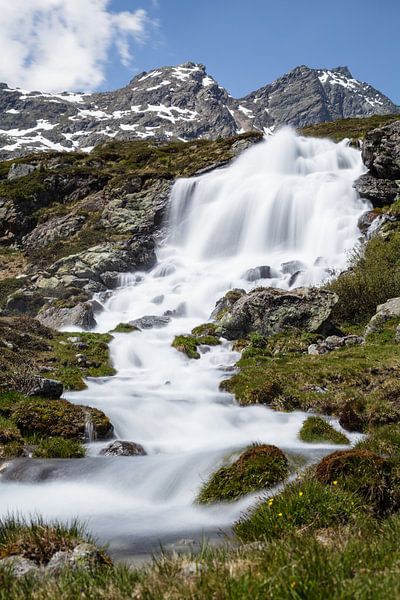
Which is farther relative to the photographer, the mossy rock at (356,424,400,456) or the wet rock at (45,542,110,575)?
the mossy rock at (356,424,400,456)

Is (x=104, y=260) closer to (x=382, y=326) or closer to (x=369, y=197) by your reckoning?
(x=369, y=197)

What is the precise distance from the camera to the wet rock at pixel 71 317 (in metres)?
36.4

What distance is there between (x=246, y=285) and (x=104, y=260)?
16071 mm

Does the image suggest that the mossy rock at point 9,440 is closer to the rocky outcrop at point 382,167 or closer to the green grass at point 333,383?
the green grass at point 333,383

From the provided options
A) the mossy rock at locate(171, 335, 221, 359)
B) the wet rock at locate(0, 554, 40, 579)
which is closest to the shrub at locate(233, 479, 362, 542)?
the wet rock at locate(0, 554, 40, 579)

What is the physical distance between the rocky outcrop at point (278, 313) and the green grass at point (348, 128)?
50.6 m

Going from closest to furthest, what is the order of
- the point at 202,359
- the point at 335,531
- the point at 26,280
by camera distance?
the point at 335,531
the point at 202,359
the point at 26,280

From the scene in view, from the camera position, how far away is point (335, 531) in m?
5.96

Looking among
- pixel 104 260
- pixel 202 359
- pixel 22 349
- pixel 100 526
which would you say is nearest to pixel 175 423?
pixel 100 526

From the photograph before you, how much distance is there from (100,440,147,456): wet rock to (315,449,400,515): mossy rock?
245 inches

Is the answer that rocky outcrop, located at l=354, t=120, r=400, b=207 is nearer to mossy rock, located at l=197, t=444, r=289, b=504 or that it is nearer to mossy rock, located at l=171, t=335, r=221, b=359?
mossy rock, located at l=171, t=335, r=221, b=359

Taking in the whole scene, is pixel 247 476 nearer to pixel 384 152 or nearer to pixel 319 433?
pixel 319 433

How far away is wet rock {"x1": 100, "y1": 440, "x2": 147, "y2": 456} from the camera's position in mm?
13148

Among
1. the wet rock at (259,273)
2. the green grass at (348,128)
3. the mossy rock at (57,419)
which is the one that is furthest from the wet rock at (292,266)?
the green grass at (348,128)
